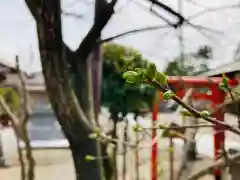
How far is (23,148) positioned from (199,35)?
567mm

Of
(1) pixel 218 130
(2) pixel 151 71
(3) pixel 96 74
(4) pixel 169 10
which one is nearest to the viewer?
(2) pixel 151 71

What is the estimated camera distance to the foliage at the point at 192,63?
93 cm

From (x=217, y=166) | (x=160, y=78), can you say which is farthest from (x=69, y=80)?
(x=160, y=78)

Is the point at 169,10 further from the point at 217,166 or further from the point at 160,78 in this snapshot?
the point at 160,78

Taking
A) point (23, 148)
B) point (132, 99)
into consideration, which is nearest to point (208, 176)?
point (132, 99)

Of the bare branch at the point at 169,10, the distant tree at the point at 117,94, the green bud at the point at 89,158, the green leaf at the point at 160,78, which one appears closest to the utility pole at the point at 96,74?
the distant tree at the point at 117,94

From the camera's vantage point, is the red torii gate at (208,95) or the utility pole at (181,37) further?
the utility pole at (181,37)

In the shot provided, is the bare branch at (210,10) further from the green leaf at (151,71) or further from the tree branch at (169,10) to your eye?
the green leaf at (151,71)

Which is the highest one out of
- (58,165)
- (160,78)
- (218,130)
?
(160,78)

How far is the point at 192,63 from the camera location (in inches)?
38.2

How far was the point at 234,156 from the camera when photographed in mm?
807

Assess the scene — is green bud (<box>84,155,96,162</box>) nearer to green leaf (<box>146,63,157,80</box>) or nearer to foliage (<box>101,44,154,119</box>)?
foliage (<box>101,44,154,119</box>)

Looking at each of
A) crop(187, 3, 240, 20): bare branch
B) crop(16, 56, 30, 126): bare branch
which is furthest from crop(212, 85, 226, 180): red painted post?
crop(16, 56, 30, 126): bare branch

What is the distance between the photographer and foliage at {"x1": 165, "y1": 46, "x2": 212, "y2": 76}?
925 mm
